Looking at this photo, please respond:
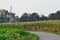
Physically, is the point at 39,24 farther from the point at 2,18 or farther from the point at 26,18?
the point at 2,18

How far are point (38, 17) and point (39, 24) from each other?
92.9ft

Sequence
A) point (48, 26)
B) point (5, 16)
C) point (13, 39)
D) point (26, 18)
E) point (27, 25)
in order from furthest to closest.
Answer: point (5, 16) → point (26, 18) → point (27, 25) → point (48, 26) → point (13, 39)

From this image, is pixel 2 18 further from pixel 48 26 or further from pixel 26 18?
pixel 48 26

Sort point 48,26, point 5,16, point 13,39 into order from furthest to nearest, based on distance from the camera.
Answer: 1. point 5,16
2. point 48,26
3. point 13,39

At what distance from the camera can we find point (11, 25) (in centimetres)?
5109

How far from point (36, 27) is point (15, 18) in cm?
3778

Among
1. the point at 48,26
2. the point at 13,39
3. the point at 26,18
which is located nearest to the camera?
the point at 13,39

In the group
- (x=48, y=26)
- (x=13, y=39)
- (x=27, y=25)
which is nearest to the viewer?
(x=13, y=39)

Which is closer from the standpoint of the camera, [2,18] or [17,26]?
[17,26]

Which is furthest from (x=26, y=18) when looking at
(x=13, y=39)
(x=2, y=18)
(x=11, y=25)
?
(x=13, y=39)

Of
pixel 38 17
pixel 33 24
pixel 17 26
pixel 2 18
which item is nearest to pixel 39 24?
pixel 33 24

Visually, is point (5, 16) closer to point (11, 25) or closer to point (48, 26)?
point (11, 25)

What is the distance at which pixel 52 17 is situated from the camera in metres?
79.4

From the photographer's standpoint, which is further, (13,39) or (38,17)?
(38,17)
